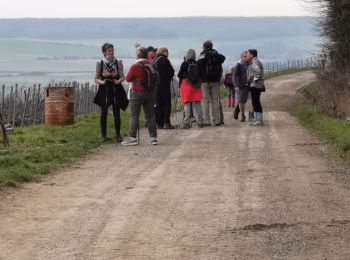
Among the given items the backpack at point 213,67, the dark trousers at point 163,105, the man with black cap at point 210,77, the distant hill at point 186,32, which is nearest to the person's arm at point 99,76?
the dark trousers at point 163,105

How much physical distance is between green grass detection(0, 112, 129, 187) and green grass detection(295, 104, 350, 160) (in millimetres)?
4258

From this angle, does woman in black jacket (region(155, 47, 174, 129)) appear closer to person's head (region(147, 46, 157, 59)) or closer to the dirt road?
person's head (region(147, 46, 157, 59))

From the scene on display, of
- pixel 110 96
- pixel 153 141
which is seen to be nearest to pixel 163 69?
pixel 110 96

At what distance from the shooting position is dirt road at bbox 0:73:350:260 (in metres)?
6.55

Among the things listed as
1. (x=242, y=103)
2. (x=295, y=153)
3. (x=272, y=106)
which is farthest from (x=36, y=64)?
(x=295, y=153)

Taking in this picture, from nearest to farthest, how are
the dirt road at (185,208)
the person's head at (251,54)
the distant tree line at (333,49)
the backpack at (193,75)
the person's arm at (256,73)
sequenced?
Answer: the dirt road at (185,208) < the backpack at (193,75) < the person's arm at (256,73) < the person's head at (251,54) < the distant tree line at (333,49)

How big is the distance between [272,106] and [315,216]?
881 inches

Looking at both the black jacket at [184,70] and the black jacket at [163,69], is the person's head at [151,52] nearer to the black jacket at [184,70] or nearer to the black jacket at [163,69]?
the black jacket at [163,69]

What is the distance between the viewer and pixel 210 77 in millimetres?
18344

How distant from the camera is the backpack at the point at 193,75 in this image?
58.2 ft

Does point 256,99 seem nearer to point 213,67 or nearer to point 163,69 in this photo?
point 213,67

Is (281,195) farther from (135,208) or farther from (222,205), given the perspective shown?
(135,208)

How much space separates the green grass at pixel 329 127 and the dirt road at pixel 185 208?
648 millimetres

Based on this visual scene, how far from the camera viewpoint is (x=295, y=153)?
12.9 meters
